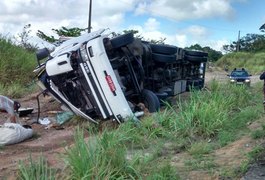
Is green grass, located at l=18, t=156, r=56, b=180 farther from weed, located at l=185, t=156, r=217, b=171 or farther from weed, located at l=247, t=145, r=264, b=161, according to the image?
weed, located at l=247, t=145, r=264, b=161

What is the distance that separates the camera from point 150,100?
8.23 m

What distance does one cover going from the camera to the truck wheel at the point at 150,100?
26.9 ft

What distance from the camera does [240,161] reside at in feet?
15.9

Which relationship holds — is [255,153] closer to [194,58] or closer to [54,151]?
[54,151]

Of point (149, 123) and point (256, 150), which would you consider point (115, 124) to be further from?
point (256, 150)

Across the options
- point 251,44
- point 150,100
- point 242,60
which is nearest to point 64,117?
point 150,100

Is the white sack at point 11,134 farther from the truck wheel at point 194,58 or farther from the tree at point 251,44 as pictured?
the tree at point 251,44

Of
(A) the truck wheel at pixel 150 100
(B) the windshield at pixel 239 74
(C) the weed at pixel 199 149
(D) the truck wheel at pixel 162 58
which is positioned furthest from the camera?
(B) the windshield at pixel 239 74

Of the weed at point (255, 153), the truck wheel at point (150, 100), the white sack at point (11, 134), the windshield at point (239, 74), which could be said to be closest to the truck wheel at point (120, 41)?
the truck wheel at point (150, 100)

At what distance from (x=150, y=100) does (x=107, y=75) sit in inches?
49.3

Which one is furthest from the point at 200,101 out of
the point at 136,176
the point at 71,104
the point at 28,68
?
the point at 28,68

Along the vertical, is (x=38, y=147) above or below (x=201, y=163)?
below

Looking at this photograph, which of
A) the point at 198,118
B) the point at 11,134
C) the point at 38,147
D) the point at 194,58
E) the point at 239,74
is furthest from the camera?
the point at 239,74

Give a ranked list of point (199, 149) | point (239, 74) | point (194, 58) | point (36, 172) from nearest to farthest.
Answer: point (36, 172) → point (199, 149) → point (194, 58) → point (239, 74)
